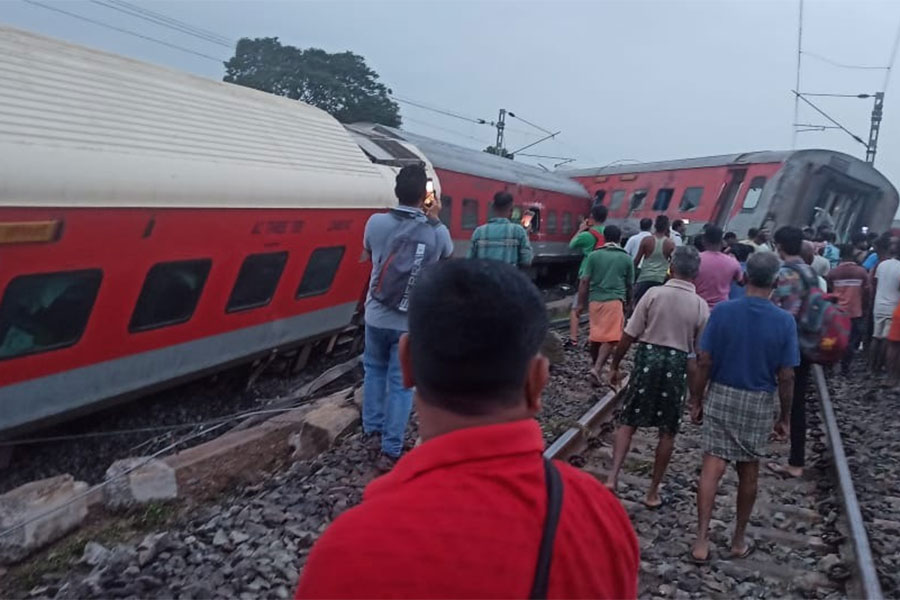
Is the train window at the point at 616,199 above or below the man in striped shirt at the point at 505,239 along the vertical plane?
above

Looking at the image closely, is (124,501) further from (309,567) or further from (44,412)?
(309,567)

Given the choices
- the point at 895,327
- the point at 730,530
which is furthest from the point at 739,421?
the point at 895,327

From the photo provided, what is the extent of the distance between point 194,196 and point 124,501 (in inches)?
95.0

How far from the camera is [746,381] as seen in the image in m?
4.32

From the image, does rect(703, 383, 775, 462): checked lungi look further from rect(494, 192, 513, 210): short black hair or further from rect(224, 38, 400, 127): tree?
rect(224, 38, 400, 127): tree

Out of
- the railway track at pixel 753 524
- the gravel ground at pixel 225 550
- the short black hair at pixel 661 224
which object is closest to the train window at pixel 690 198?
the short black hair at pixel 661 224

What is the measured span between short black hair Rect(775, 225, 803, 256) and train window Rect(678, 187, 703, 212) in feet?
40.6

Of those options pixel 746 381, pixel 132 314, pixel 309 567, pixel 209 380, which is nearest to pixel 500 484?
pixel 309 567

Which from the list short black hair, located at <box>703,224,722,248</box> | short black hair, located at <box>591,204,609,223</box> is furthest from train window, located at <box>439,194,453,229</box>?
short black hair, located at <box>703,224,722,248</box>

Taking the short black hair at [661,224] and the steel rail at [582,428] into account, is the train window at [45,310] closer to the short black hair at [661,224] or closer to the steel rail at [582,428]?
the steel rail at [582,428]

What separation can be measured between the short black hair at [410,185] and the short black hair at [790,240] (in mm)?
2833

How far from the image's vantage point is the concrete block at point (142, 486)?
472 centimetres

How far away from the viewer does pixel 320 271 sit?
8.28m

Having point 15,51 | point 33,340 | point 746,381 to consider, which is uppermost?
point 15,51
